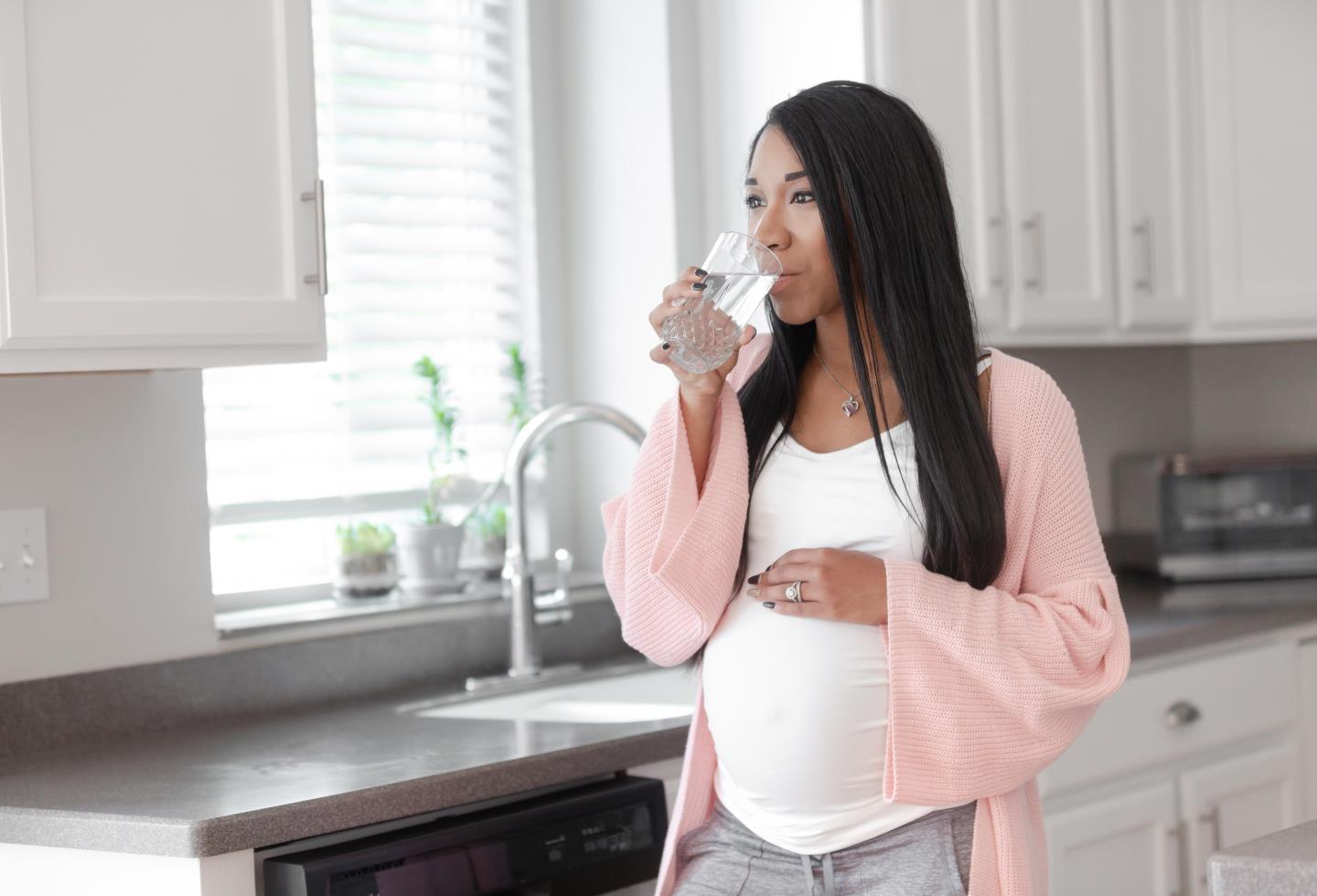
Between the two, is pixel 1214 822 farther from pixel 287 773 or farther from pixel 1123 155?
pixel 287 773

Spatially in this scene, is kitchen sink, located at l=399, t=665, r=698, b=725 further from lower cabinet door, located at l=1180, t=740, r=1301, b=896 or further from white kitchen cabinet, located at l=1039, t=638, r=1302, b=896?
lower cabinet door, located at l=1180, t=740, r=1301, b=896

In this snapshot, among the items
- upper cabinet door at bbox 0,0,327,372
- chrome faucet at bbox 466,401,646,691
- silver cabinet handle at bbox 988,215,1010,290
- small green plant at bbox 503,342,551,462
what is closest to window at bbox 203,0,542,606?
small green plant at bbox 503,342,551,462

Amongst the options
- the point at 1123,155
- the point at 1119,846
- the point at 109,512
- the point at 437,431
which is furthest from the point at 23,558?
the point at 1123,155

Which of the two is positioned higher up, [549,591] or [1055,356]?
[1055,356]

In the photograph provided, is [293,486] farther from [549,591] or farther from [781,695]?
[781,695]

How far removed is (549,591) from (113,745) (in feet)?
2.74

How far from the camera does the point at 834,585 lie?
1.38 metres

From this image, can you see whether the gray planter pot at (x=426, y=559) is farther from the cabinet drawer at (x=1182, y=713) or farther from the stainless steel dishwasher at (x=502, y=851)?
the cabinet drawer at (x=1182, y=713)

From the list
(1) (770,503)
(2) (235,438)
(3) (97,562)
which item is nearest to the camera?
(1) (770,503)

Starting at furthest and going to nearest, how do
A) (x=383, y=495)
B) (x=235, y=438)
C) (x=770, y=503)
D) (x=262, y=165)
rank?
(x=383, y=495)
(x=235, y=438)
(x=262, y=165)
(x=770, y=503)

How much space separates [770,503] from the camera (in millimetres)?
1503

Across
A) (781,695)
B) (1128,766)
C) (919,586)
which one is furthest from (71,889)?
(1128,766)

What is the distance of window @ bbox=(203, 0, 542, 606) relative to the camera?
240 centimetres

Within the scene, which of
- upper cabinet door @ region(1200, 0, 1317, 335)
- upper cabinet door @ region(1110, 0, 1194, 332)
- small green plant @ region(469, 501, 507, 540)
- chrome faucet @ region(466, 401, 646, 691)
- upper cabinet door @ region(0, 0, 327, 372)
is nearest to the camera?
upper cabinet door @ region(0, 0, 327, 372)
